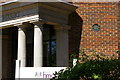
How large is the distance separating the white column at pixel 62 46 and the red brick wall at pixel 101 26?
29.3 inches

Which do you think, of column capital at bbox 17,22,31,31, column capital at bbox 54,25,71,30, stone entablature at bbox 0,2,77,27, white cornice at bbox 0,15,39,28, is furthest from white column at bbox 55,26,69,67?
white cornice at bbox 0,15,39,28

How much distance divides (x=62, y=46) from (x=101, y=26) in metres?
1.95

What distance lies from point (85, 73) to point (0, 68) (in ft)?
31.3

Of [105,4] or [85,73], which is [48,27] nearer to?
[105,4]

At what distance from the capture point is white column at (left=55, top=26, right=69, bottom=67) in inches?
375

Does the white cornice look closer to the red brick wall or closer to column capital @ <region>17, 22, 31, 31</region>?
column capital @ <region>17, 22, 31, 31</region>

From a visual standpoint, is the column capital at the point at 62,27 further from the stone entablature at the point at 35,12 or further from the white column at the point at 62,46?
the stone entablature at the point at 35,12

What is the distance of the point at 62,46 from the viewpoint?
9609 mm

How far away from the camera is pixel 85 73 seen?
13.2ft

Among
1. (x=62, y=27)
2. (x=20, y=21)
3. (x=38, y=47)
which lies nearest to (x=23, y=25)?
(x=20, y=21)

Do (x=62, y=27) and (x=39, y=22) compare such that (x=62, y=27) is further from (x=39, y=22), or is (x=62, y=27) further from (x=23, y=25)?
(x=23, y=25)

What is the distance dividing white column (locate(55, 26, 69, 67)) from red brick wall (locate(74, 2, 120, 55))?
0.74 metres

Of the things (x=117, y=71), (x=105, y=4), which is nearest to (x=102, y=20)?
(x=105, y=4)

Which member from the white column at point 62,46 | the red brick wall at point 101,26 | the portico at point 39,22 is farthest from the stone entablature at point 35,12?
the red brick wall at point 101,26
